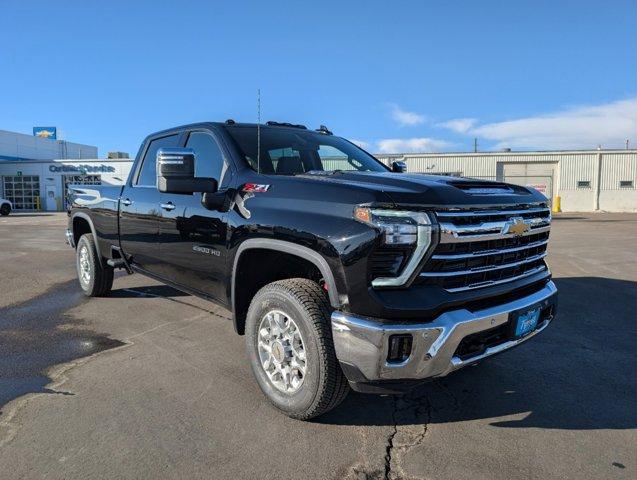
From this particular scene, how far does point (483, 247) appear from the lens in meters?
2.93

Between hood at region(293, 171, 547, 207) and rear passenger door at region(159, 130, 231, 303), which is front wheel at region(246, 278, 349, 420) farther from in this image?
hood at region(293, 171, 547, 207)

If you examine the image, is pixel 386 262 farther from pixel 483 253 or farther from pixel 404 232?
pixel 483 253

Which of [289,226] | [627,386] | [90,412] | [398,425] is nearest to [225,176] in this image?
[289,226]

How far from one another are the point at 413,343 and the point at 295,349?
84cm

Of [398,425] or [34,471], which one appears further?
[398,425]

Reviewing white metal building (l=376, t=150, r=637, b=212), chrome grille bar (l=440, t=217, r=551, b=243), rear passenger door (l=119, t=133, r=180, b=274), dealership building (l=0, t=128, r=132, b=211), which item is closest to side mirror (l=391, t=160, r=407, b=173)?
chrome grille bar (l=440, t=217, r=551, b=243)

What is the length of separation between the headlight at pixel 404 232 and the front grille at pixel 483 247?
0.09 meters

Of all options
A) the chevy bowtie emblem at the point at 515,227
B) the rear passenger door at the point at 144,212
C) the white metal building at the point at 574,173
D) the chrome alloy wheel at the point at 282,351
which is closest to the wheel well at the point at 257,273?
the chrome alloy wheel at the point at 282,351

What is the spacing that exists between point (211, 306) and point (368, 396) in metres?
2.94

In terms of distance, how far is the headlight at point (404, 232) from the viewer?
2609mm

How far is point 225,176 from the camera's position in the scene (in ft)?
12.5

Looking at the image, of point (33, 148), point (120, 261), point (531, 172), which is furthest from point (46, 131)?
point (120, 261)

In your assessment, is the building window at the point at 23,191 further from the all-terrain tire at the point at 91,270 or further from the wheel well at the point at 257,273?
the wheel well at the point at 257,273

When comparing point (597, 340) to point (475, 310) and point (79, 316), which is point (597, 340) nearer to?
point (475, 310)
